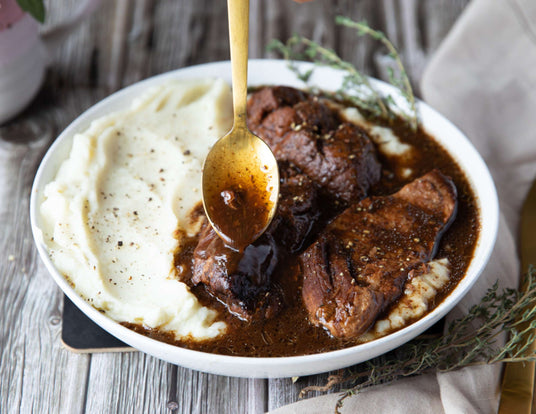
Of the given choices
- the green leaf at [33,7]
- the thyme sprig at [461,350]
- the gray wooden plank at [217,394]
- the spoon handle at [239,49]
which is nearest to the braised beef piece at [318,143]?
the spoon handle at [239,49]

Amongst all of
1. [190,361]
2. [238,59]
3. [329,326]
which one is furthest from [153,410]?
[238,59]

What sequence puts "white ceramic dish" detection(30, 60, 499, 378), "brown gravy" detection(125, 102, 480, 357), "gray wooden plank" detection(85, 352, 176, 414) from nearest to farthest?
"white ceramic dish" detection(30, 60, 499, 378)
"brown gravy" detection(125, 102, 480, 357)
"gray wooden plank" detection(85, 352, 176, 414)

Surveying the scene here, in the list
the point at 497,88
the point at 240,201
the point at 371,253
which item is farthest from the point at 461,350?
the point at 497,88

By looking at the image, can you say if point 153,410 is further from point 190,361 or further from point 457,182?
point 457,182

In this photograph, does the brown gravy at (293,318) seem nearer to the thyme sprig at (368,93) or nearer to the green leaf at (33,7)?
the thyme sprig at (368,93)

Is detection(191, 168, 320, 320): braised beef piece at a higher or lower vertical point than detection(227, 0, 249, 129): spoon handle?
lower

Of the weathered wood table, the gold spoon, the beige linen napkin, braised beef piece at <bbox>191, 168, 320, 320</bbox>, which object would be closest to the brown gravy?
braised beef piece at <bbox>191, 168, 320, 320</bbox>

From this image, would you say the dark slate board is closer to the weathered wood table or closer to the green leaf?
the weathered wood table
